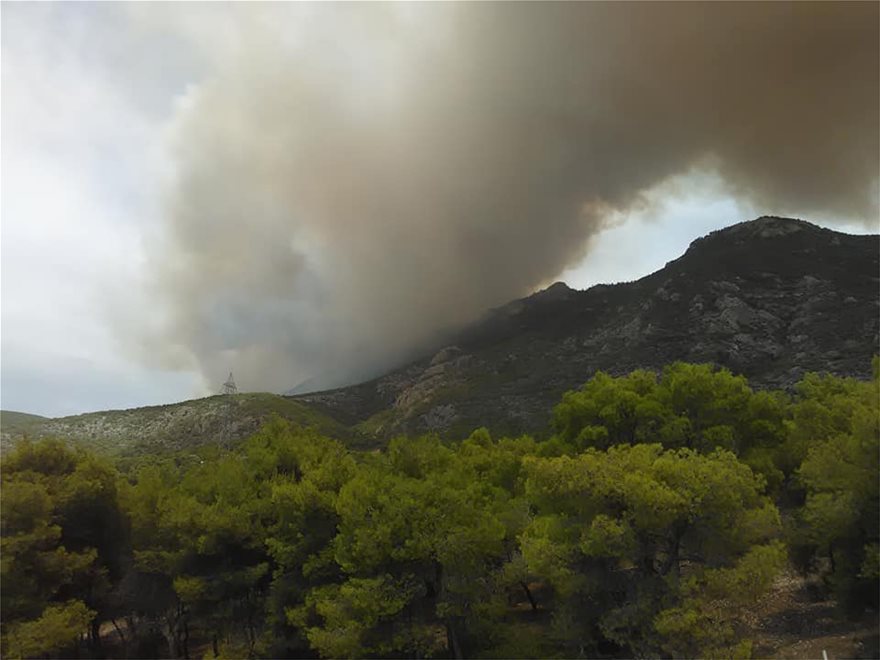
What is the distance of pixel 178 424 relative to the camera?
168 m

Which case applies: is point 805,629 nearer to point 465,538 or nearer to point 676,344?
point 465,538

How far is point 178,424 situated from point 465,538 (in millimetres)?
163102

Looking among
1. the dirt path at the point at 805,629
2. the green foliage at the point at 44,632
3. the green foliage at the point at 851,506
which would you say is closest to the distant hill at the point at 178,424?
the green foliage at the point at 44,632

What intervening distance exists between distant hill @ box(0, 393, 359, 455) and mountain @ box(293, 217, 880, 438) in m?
28.2

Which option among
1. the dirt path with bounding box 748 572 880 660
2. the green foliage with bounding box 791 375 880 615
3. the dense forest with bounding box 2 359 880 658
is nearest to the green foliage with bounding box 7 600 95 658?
the dense forest with bounding box 2 359 880 658

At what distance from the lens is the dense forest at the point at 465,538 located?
68.5ft

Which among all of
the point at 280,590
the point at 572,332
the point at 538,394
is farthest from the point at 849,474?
the point at 572,332

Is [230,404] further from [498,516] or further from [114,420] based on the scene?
Result: [498,516]

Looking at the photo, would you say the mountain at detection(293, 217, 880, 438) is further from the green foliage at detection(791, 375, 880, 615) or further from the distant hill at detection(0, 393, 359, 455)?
the green foliage at detection(791, 375, 880, 615)

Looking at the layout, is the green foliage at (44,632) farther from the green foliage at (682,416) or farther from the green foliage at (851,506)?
the green foliage at (851,506)

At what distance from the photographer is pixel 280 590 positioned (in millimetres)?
29781

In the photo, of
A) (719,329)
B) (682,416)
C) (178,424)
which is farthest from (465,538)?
(178,424)

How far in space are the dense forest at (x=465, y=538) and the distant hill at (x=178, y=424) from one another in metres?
121

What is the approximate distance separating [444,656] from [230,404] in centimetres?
17338
